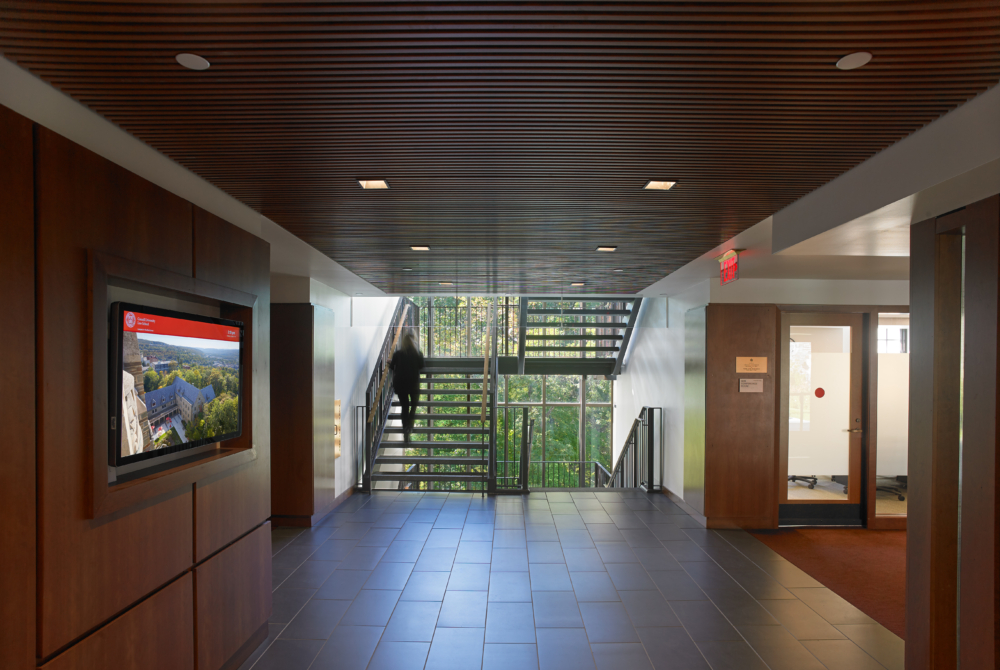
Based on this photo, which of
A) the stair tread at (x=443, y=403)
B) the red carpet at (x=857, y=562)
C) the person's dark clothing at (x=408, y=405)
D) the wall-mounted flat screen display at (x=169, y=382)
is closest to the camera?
the wall-mounted flat screen display at (x=169, y=382)

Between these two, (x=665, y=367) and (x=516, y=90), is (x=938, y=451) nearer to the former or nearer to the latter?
(x=516, y=90)

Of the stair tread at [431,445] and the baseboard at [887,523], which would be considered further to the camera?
the stair tread at [431,445]

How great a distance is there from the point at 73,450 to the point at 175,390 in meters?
0.60

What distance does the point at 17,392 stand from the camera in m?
1.80

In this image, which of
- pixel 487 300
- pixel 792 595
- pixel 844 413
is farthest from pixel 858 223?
pixel 487 300

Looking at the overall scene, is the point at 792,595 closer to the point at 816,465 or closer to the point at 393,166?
the point at 816,465

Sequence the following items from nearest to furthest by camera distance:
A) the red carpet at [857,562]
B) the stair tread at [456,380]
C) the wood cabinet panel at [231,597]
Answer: the wood cabinet panel at [231,597], the red carpet at [857,562], the stair tread at [456,380]

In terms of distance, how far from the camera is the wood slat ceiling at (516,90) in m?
1.59

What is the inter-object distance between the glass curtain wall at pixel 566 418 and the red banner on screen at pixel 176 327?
9.44m

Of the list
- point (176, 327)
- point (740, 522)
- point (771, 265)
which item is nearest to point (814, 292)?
point (771, 265)

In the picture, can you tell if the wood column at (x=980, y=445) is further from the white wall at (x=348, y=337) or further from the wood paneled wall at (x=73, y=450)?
the white wall at (x=348, y=337)

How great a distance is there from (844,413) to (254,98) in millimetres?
6733

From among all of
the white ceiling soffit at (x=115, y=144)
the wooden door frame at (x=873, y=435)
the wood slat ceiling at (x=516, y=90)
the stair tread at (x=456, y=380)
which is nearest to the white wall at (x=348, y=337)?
the stair tread at (x=456, y=380)

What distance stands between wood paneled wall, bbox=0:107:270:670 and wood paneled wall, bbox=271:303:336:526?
130 inches
